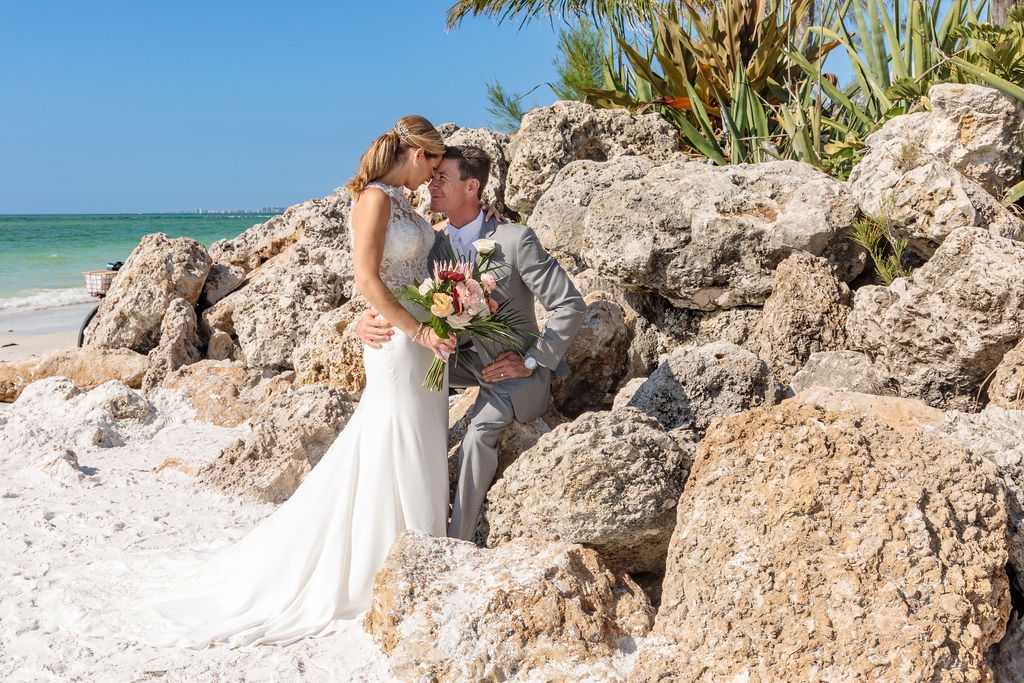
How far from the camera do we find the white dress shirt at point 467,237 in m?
4.16

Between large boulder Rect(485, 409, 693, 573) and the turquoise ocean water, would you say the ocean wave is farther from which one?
large boulder Rect(485, 409, 693, 573)

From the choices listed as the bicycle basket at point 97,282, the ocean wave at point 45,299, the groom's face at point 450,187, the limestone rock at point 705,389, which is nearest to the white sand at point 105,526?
the limestone rock at point 705,389

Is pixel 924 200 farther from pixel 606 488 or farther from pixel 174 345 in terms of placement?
pixel 174 345

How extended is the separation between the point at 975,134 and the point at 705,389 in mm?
2870

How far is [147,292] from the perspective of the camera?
840 cm

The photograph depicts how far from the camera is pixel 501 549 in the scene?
355cm

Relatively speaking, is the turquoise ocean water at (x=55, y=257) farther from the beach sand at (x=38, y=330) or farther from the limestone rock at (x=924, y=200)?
the limestone rock at (x=924, y=200)

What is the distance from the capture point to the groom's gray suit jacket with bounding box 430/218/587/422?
13.3 feet

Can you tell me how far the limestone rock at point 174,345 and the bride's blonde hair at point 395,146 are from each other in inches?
185

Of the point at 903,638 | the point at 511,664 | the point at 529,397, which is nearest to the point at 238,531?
the point at 529,397

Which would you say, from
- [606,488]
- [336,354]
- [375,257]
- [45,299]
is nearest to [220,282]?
[336,354]

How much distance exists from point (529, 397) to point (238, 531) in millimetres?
1988

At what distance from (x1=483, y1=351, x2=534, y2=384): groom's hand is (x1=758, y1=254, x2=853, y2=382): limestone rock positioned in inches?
79.0

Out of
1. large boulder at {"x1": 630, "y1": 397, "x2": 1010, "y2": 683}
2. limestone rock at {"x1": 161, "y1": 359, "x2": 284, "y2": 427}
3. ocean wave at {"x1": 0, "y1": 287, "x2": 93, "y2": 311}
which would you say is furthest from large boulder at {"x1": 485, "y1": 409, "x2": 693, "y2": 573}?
ocean wave at {"x1": 0, "y1": 287, "x2": 93, "y2": 311}
